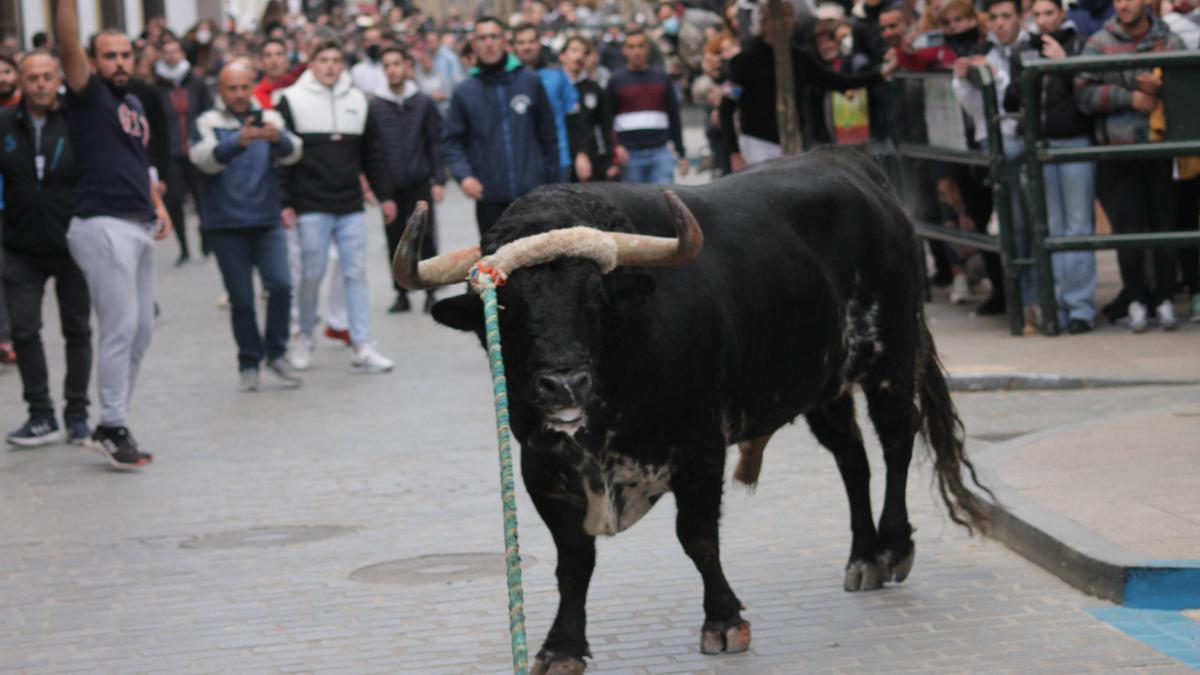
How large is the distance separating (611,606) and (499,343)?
78.3 inches

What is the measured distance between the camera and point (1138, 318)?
13.6 metres

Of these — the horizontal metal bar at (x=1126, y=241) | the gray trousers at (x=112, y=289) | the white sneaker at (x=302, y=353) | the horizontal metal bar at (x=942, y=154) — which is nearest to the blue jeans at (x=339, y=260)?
A: the white sneaker at (x=302, y=353)

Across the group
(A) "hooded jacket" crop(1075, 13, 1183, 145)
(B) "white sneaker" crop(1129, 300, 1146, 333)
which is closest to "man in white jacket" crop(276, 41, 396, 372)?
(A) "hooded jacket" crop(1075, 13, 1183, 145)

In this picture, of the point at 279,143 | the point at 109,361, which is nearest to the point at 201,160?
the point at 279,143

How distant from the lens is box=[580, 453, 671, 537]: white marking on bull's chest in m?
6.44

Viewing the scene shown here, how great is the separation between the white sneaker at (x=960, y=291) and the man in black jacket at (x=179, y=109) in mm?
9552

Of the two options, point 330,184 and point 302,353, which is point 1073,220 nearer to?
point 330,184

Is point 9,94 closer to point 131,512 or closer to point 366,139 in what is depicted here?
point 366,139

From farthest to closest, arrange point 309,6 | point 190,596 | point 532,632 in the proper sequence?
point 309,6 → point 190,596 → point 532,632

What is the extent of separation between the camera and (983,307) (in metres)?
15.0

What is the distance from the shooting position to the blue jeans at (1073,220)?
44.7 ft

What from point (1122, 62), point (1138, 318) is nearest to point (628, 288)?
point (1122, 62)

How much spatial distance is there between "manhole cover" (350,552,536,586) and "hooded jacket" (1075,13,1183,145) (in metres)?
6.55

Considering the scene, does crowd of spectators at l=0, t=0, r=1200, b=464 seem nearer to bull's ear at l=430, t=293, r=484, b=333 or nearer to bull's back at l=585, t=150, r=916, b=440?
bull's back at l=585, t=150, r=916, b=440
